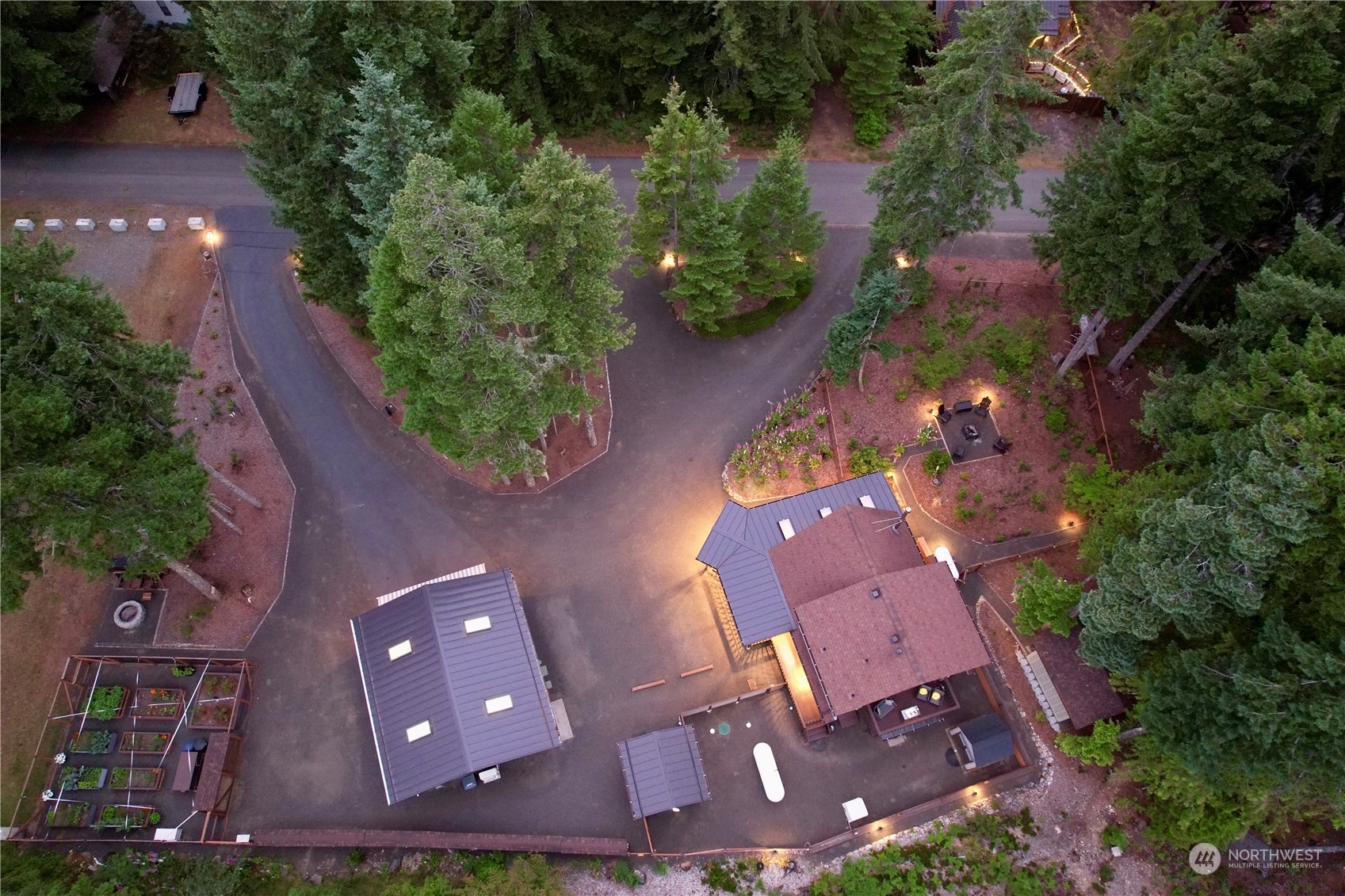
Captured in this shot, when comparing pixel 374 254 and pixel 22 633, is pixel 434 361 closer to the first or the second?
pixel 374 254

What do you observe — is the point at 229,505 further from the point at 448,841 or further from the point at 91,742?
the point at 448,841

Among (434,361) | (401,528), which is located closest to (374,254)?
(434,361)

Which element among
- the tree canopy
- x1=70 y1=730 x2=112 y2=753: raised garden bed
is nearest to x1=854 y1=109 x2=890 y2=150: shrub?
the tree canopy

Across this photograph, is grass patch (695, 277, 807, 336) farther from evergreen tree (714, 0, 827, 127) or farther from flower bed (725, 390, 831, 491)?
evergreen tree (714, 0, 827, 127)

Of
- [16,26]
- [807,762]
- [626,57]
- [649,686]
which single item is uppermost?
[16,26]

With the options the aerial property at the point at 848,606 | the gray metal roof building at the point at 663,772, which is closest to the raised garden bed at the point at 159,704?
the gray metal roof building at the point at 663,772

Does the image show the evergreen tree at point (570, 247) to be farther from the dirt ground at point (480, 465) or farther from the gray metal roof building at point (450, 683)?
the gray metal roof building at point (450, 683)
